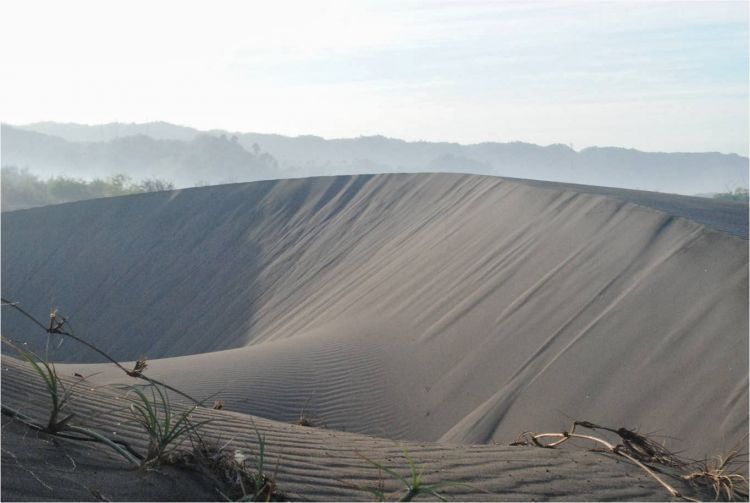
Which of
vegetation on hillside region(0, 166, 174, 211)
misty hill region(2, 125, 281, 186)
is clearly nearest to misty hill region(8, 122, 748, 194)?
misty hill region(2, 125, 281, 186)

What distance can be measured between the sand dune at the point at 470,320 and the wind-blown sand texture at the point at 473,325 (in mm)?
33

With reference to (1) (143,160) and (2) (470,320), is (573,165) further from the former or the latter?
(2) (470,320)

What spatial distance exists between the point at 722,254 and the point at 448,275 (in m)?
5.17

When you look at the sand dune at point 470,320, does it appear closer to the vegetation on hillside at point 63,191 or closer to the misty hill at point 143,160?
the vegetation on hillside at point 63,191

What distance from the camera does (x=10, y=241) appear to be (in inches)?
1141

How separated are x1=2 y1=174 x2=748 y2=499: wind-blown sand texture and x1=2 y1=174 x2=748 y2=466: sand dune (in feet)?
0.11

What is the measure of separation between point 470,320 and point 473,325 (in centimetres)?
22

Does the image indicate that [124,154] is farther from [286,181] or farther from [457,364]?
[457,364]

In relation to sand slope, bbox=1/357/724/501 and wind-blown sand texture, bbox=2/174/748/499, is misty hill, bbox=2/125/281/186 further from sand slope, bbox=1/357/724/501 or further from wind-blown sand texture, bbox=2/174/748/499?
sand slope, bbox=1/357/724/501

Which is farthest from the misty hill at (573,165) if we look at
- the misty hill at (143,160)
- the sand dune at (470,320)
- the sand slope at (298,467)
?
the sand slope at (298,467)

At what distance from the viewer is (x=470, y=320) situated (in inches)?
416

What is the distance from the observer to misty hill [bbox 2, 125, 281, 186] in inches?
5758

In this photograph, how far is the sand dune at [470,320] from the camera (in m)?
7.42

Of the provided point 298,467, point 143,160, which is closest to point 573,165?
point 143,160
